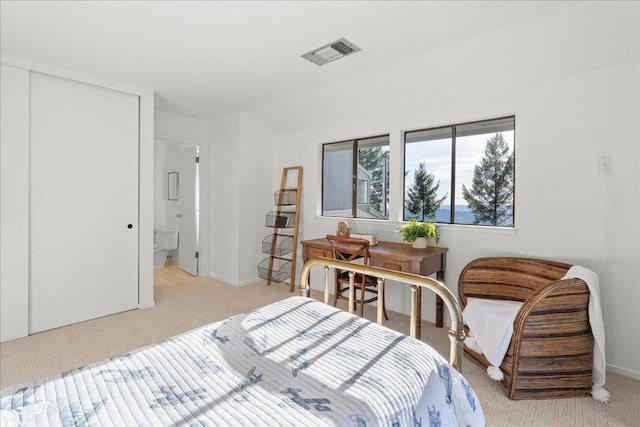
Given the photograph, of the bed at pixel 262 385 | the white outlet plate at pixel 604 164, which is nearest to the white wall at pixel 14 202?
the bed at pixel 262 385

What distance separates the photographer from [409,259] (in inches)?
107

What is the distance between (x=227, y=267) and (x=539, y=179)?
3841mm

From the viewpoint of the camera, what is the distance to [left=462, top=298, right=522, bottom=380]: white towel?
2.07 meters

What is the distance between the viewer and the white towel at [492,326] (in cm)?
207

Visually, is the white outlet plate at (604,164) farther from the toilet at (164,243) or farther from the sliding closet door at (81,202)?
the toilet at (164,243)

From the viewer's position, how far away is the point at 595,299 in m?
1.96

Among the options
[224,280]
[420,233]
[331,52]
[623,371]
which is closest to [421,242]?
[420,233]

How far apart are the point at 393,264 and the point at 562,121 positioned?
5.63 feet

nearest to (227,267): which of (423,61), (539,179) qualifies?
(423,61)

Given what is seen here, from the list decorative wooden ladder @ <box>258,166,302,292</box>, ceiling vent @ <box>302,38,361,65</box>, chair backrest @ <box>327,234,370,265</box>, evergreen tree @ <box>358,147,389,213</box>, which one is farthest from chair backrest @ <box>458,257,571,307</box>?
decorative wooden ladder @ <box>258,166,302,292</box>

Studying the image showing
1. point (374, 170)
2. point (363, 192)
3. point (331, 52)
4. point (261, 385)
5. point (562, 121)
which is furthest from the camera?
point (363, 192)

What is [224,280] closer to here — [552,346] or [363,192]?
[363,192]

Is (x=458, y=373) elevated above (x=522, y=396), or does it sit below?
above

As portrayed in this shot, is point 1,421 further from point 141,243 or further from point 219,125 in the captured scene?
point 219,125
